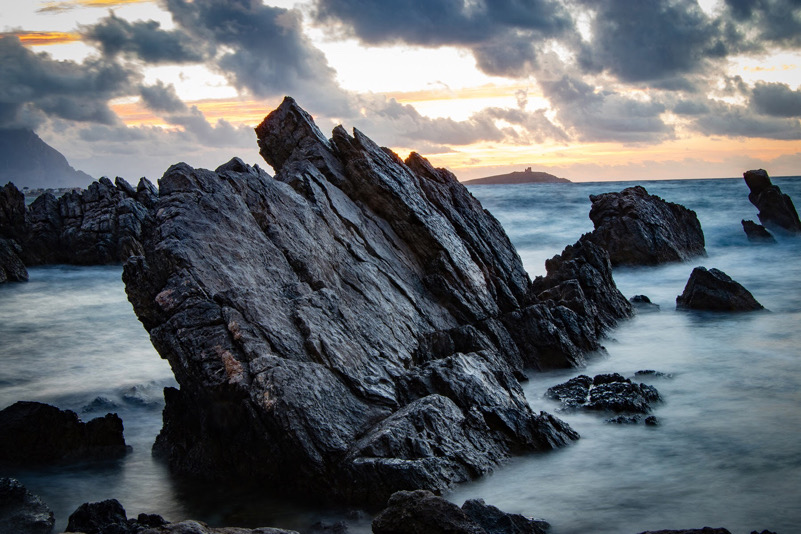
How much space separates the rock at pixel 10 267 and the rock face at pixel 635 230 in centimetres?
2387

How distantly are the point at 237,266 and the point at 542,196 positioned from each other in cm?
5576

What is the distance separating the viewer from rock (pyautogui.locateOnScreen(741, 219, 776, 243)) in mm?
38319

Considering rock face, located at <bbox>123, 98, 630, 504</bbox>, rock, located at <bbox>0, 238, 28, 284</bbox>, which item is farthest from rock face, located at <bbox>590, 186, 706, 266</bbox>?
rock, located at <bbox>0, 238, 28, 284</bbox>

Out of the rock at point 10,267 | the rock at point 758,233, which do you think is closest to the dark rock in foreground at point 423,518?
the rock at point 10,267

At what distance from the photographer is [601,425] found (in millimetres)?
11844

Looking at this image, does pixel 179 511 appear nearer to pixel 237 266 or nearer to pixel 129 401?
pixel 237 266

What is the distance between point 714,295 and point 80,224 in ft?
91.8

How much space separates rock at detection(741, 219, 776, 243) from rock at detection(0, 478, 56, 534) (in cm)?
3845

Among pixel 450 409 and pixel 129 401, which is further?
pixel 129 401

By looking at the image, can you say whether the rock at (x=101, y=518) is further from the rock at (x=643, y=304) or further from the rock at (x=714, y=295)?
the rock at (x=714, y=295)

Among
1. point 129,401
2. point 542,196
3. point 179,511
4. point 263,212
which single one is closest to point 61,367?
point 129,401

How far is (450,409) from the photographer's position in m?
→ 9.77

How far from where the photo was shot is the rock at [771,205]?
40594 mm

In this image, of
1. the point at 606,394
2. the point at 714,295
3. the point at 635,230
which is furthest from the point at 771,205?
the point at 606,394
